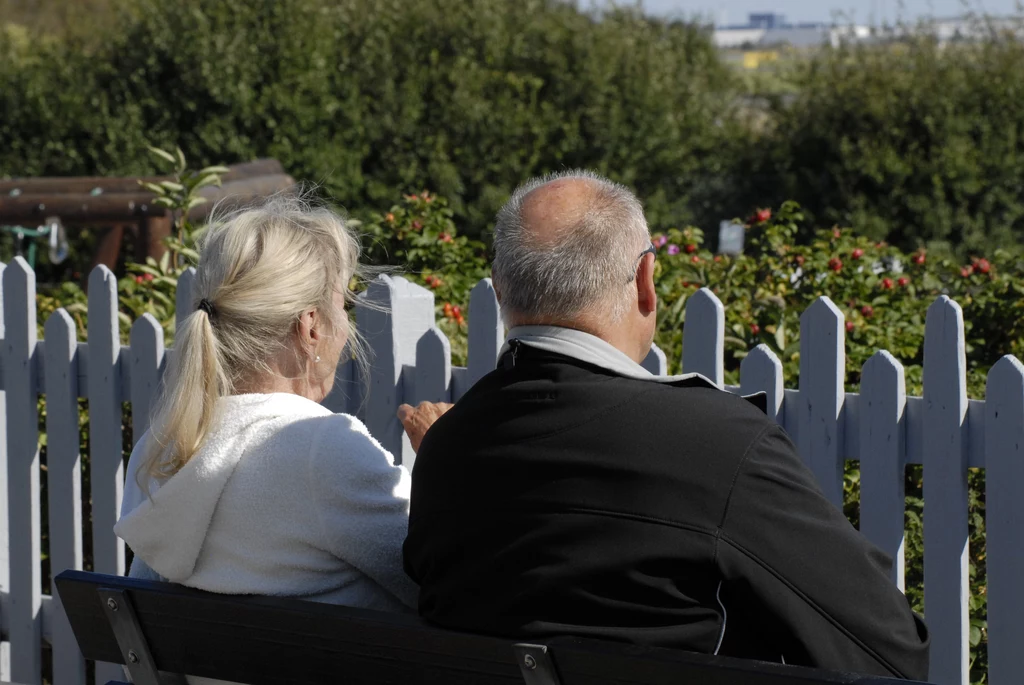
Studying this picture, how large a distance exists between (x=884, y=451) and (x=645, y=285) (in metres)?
0.81

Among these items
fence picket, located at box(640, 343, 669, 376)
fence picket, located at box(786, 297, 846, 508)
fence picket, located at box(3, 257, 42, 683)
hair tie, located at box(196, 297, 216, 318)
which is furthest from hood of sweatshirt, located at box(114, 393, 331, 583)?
fence picket, located at box(3, 257, 42, 683)

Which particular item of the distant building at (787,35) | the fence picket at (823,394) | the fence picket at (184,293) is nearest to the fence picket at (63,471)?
the fence picket at (184,293)

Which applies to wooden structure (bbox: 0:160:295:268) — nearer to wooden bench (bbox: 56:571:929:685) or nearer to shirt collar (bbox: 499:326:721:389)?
wooden bench (bbox: 56:571:929:685)

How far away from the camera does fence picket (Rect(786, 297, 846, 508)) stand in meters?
2.47

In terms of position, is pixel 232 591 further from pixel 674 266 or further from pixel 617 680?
pixel 674 266

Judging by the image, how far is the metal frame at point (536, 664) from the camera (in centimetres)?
163

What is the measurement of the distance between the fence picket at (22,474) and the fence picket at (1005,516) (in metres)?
2.40

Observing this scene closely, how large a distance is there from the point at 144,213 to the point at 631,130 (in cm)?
486

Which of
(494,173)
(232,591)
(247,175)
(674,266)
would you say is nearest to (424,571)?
(232,591)

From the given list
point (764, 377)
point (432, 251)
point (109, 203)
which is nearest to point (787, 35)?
point (109, 203)

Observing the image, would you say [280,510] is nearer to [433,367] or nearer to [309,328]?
[309,328]

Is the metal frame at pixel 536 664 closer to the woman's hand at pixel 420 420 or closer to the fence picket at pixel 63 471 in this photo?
the woman's hand at pixel 420 420

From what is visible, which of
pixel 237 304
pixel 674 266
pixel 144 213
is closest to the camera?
pixel 237 304

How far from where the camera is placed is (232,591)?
1.95 m
